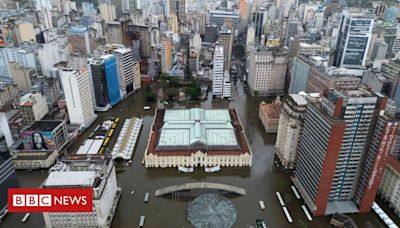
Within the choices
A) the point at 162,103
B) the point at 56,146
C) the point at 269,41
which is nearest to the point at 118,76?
the point at 162,103

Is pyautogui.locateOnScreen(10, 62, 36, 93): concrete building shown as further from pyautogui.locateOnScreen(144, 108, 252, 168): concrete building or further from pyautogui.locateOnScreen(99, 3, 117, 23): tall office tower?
pyautogui.locateOnScreen(99, 3, 117, 23): tall office tower

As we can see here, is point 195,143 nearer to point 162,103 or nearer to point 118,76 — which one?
point 162,103

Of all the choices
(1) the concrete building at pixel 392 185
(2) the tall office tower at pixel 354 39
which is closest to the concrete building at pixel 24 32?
(2) the tall office tower at pixel 354 39

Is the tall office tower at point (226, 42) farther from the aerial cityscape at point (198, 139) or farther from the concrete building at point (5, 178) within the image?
the concrete building at point (5, 178)

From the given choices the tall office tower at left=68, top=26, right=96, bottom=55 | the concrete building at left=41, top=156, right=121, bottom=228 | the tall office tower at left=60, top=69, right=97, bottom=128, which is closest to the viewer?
the concrete building at left=41, top=156, right=121, bottom=228

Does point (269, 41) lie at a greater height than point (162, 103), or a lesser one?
greater

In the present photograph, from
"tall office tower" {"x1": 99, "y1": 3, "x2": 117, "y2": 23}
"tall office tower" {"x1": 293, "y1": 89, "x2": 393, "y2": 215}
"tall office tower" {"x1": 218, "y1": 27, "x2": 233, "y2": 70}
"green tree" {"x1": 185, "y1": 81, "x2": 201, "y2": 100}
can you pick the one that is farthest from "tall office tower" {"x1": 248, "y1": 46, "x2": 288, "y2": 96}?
"tall office tower" {"x1": 99, "y1": 3, "x2": 117, "y2": 23}
